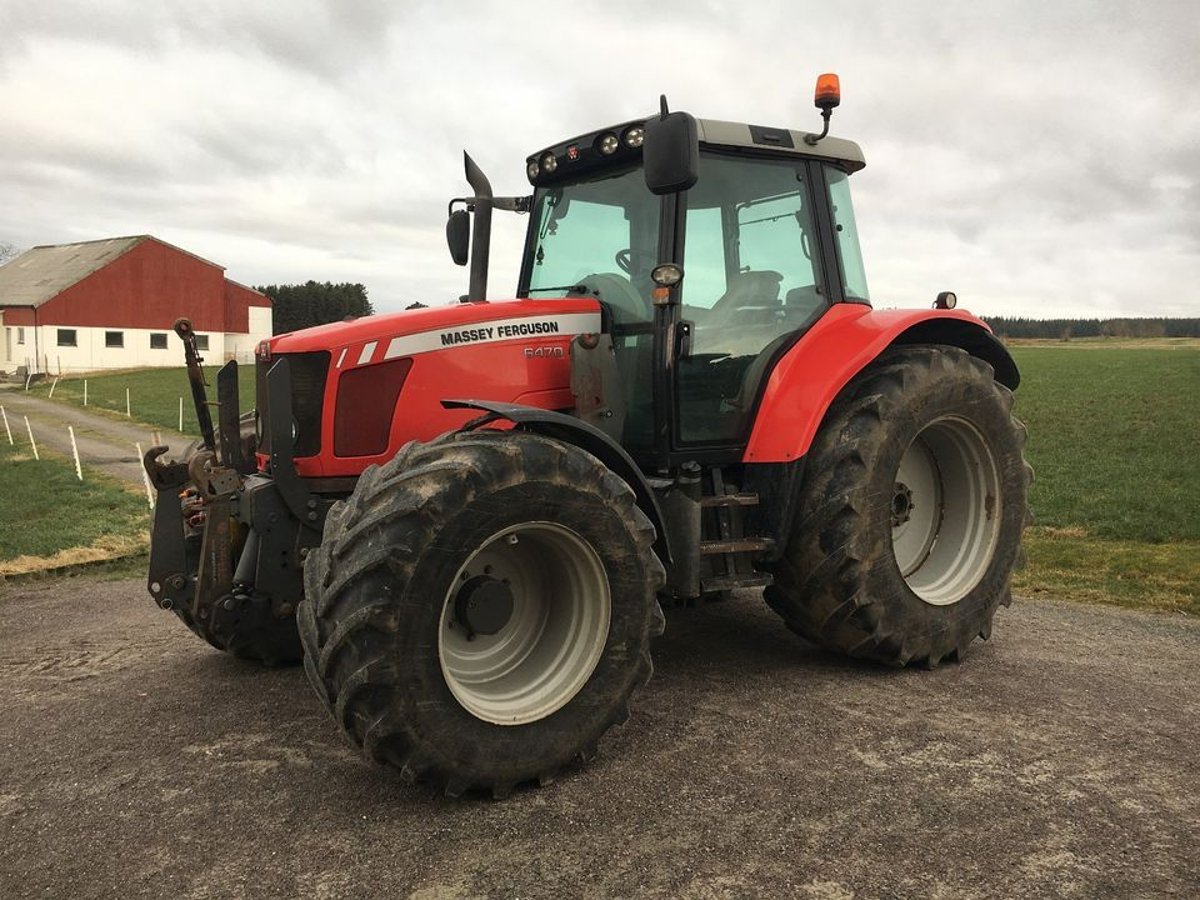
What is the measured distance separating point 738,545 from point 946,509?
65.1 inches

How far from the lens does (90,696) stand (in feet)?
15.9

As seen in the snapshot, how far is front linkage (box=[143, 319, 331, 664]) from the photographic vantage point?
14.4ft

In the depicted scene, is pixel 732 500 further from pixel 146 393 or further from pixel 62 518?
pixel 146 393

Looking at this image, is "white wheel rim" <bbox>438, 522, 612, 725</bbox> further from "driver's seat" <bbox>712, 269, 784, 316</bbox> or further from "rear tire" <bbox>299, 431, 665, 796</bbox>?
"driver's seat" <bbox>712, 269, 784, 316</bbox>

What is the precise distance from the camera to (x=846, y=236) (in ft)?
18.2

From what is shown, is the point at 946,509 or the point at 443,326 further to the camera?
the point at 946,509

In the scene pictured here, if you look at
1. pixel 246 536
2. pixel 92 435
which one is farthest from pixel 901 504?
pixel 92 435

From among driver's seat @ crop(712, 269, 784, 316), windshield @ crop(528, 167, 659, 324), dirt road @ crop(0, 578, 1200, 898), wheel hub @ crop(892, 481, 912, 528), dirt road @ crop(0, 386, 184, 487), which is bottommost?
dirt road @ crop(0, 578, 1200, 898)

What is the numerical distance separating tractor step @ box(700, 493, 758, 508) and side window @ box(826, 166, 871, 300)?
1.38 meters

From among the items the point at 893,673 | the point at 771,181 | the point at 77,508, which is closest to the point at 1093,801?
the point at 893,673

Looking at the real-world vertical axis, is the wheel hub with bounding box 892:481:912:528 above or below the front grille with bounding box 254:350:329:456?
below

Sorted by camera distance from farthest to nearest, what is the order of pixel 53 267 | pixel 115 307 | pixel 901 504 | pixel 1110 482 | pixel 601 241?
pixel 53 267, pixel 115 307, pixel 1110 482, pixel 901 504, pixel 601 241

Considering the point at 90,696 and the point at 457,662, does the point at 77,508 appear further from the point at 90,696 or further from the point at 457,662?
the point at 457,662

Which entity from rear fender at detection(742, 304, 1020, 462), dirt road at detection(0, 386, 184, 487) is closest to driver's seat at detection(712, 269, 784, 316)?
rear fender at detection(742, 304, 1020, 462)
